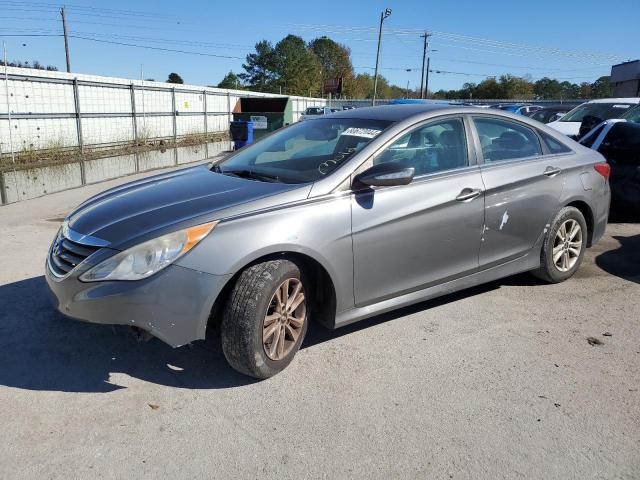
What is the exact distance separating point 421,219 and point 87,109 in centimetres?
1228

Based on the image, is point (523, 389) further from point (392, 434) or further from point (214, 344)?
point (214, 344)

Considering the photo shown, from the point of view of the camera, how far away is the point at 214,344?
12.0 ft

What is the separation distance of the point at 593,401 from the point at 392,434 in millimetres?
1240

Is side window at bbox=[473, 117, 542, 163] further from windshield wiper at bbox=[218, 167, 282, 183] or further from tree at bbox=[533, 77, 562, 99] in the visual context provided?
tree at bbox=[533, 77, 562, 99]

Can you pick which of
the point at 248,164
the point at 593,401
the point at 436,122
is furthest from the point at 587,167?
the point at 248,164

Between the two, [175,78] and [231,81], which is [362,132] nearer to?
[175,78]

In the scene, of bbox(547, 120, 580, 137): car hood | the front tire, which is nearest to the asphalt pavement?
the front tire

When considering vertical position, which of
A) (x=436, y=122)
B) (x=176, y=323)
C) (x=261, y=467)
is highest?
(x=436, y=122)

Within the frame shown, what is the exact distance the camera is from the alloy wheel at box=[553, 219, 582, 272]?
15.5 feet

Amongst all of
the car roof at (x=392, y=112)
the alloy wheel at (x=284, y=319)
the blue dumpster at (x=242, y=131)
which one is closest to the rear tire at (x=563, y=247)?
the car roof at (x=392, y=112)

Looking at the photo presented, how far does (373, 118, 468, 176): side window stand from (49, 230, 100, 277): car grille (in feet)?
6.19

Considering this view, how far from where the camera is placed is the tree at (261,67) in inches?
4259

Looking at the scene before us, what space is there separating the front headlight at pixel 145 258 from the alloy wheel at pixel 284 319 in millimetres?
613

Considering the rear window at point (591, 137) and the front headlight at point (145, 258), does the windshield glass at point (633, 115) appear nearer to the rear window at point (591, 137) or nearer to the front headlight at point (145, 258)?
the rear window at point (591, 137)
